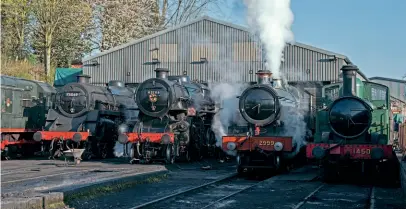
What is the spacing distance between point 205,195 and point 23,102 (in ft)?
40.0

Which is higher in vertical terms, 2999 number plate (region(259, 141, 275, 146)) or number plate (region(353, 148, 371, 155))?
2999 number plate (region(259, 141, 275, 146))

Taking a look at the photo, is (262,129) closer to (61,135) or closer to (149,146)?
(149,146)

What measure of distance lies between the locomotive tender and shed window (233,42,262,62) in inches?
388

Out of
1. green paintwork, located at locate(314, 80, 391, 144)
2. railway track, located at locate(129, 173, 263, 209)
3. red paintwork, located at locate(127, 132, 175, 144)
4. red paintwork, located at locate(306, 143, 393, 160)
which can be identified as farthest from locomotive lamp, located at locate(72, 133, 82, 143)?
red paintwork, located at locate(306, 143, 393, 160)

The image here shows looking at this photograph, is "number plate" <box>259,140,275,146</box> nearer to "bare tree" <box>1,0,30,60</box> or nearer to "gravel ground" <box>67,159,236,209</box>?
"gravel ground" <box>67,159,236,209</box>

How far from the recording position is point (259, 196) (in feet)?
35.9

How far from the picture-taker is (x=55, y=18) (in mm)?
33938

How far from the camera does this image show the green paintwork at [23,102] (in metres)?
19.6

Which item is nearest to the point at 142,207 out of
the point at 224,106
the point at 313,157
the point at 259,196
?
the point at 259,196

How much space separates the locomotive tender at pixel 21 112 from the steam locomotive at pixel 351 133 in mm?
11439

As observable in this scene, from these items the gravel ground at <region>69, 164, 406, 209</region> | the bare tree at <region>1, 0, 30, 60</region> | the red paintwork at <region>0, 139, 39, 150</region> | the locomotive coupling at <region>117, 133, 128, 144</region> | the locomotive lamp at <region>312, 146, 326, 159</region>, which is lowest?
the gravel ground at <region>69, 164, 406, 209</region>

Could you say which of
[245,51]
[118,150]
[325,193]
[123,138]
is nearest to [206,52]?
[245,51]

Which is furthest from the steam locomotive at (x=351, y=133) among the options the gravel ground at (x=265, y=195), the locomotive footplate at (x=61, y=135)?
the locomotive footplate at (x=61, y=135)

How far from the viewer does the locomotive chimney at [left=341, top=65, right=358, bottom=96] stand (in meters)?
13.4
